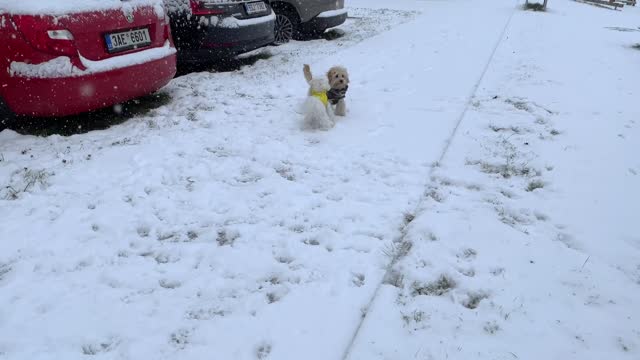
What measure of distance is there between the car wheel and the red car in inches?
160

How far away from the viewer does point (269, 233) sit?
299 cm

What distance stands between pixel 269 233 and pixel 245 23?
14.1 ft

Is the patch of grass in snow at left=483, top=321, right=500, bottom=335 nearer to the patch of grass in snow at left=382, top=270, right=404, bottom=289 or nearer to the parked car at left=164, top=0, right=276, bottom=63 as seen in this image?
the patch of grass in snow at left=382, top=270, right=404, bottom=289

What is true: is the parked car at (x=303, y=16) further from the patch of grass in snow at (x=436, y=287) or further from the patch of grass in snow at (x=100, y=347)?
the patch of grass in snow at (x=100, y=347)

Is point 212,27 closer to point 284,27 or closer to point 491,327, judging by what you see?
point 284,27

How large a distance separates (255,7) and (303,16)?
2124mm

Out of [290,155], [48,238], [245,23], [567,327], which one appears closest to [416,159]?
[290,155]

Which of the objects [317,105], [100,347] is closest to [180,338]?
[100,347]

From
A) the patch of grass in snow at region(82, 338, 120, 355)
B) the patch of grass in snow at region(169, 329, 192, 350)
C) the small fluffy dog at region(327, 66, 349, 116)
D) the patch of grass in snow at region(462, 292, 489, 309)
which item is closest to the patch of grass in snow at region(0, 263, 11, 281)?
the patch of grass in snow at region(82, 338, 120, 355)

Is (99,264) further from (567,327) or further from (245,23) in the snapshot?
(245,23)

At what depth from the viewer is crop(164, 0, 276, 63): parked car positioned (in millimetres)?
6020

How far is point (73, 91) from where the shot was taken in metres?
4.09

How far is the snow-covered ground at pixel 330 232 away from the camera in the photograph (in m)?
2.24

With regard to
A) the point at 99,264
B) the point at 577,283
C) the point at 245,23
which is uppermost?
the point at 245,23
